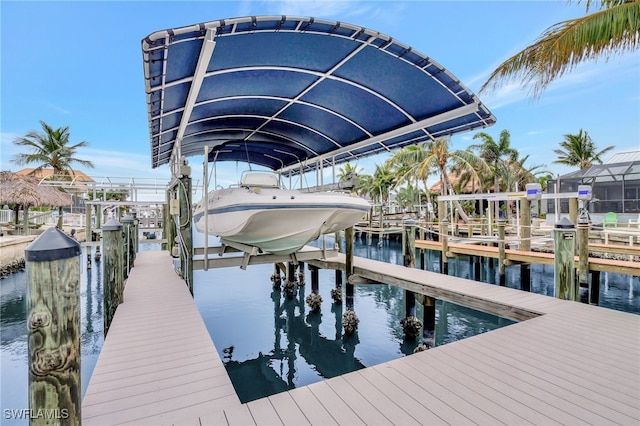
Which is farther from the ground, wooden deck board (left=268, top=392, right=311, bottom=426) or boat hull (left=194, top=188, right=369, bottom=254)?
boat hull (left=194, top=188, right=369, bottom=254)

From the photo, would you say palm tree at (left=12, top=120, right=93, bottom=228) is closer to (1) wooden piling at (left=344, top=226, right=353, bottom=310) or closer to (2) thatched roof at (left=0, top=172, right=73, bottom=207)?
(2) thatched roof at (left=0, top=172, right=73, bottom=207)

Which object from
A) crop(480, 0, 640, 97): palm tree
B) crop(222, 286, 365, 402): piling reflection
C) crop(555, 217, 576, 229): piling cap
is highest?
crop(480, 0, 640, 97): palm tree

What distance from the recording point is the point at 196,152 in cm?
864

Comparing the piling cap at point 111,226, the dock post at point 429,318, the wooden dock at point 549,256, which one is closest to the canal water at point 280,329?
the dock post at point 429,318

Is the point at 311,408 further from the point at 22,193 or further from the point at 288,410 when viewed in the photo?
the point at 22,193

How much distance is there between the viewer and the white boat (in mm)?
4781

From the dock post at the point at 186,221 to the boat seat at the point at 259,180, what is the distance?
3.08 feet

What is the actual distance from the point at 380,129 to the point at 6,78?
117ft

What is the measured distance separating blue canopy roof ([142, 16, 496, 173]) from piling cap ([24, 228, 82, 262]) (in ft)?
8.45

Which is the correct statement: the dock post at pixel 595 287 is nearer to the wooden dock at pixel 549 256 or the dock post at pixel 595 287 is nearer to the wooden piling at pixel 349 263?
the wooden dock at pixel 549 256

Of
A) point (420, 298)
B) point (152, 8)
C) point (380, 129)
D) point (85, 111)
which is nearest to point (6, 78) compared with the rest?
point (85, 111)

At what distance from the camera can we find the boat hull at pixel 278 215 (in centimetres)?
477

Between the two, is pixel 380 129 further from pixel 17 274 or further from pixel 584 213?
pixel 17 274

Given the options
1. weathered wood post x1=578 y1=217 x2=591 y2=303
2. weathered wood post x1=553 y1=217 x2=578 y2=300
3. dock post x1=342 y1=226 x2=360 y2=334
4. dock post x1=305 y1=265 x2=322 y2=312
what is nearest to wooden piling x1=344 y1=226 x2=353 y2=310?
dock post x1=342 y1=226 x2=360 y2=334
